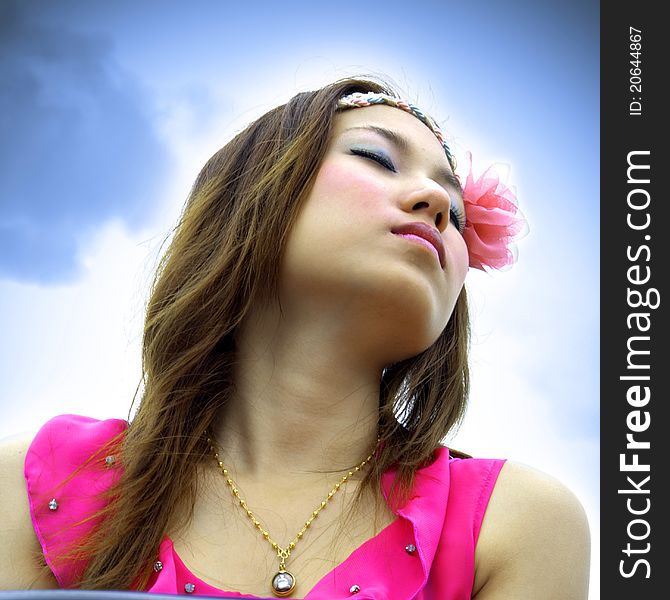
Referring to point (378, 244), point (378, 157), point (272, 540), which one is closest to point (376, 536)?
point (272, 540)

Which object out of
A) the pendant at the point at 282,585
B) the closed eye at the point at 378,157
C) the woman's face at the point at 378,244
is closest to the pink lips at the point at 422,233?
the woman's face at the point at 378,244

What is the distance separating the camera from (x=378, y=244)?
3.53 ft

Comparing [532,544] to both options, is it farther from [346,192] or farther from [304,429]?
[346,192]

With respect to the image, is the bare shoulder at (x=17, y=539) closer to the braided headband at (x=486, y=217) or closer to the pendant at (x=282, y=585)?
the pendant at (x=282, y=585)

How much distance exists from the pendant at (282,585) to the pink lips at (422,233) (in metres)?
0.46

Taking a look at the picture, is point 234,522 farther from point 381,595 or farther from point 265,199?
point 265,199

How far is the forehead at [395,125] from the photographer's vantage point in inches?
49.4

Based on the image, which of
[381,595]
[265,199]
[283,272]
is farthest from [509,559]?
[265,199]

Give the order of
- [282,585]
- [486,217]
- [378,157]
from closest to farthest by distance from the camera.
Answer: [282,585] < [378,157] < [486,217]

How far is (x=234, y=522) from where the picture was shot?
1.07 m

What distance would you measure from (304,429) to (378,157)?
0.41 metres

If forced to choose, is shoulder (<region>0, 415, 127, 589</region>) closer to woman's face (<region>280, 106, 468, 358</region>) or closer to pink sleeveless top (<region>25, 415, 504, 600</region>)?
pink sleeveless top (<region>25, 415, 504, 600</region>)

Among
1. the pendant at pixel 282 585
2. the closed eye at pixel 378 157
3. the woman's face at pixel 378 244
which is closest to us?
the pendant at pixel 282 585

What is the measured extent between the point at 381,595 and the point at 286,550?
141 millimetres
